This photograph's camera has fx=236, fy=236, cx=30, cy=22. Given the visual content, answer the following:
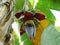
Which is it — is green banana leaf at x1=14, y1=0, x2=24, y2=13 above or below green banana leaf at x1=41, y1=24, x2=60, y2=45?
above

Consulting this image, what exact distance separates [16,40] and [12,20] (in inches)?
3.8

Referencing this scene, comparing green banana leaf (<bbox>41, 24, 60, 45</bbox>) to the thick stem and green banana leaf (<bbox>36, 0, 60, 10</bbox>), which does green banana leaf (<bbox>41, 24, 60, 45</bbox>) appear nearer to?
green banana leaf (<bbox>36, 0, 60, 10</bbox>)

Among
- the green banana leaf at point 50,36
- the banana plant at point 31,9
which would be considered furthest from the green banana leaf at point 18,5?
the green banana leaf at point 50,36

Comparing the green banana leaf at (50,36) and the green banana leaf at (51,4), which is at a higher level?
the green banana leaf at (51,4)

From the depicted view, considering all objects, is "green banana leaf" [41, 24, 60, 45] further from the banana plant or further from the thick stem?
the thick stem

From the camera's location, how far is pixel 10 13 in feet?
3.72

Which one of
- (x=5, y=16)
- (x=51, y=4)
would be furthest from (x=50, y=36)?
(x=5, y=16)

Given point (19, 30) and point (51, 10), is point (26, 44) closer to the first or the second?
point (19, 30)

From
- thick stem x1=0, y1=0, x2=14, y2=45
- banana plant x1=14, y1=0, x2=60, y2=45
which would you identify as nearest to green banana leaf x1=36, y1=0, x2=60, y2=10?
banana plant x1=14, y1=0, x2=60, y2=45

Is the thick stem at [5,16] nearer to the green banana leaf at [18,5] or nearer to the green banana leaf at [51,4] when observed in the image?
the green banana leaf at [18,5]

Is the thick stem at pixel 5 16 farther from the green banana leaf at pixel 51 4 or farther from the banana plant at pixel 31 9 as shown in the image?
the green banana leaf at pixel 51 4

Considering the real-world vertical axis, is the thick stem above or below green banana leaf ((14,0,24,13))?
below

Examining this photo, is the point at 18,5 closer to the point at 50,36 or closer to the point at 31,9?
the point at 31,9

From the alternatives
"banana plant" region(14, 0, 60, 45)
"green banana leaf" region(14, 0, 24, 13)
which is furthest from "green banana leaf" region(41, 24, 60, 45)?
"green banana leaf" region(14, 0, 24, 13)
